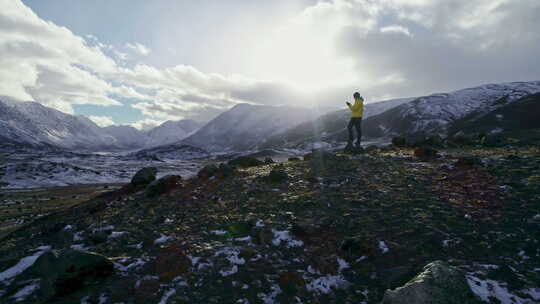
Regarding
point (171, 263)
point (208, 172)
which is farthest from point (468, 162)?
point (208, 172)

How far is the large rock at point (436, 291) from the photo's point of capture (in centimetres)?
520

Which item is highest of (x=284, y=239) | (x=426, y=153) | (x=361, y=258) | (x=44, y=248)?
(x=426, y=153)

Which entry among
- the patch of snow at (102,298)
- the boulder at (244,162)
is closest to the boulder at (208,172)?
the boulder at (244,162)

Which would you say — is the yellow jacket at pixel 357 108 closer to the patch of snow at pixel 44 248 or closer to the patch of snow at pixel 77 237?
the patch of snow at pixel 77 237

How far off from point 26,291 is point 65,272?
4.59 feet

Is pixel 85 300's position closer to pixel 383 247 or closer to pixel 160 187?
pixel 383 247

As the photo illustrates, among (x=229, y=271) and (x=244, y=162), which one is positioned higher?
(x=244, y=162)

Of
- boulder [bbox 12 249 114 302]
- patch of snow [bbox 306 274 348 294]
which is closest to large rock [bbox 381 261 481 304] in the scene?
patch of snow [bbox 306 274 348 294]

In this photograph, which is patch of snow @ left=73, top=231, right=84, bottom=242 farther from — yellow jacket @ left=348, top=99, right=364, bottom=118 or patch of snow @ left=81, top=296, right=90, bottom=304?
yellow jacket @ left=348, top=99, right=364, bottom=118

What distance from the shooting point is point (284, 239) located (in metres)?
9.15

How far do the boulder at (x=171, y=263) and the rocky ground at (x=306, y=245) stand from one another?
5 cm

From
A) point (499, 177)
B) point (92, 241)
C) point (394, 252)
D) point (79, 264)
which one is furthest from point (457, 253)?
point (92, 241)

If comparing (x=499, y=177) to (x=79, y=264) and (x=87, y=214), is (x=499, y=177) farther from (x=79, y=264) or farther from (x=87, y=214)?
(x=87, y=214)

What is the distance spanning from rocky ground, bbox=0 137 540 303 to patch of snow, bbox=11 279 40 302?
0.11ft
